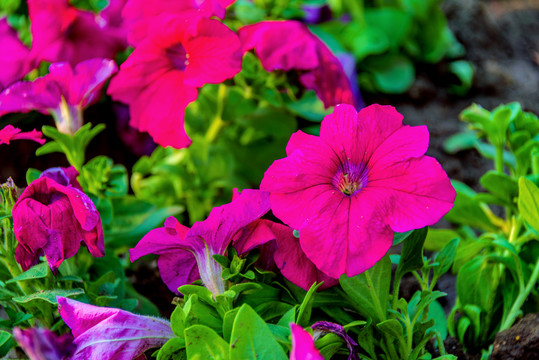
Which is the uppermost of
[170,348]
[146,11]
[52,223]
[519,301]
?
[146,11]

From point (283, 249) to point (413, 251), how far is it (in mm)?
182

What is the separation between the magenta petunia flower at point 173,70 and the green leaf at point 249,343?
0.41 meters

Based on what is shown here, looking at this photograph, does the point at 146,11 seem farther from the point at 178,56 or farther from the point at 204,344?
the point at 204,344

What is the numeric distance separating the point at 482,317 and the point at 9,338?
2.51 ft

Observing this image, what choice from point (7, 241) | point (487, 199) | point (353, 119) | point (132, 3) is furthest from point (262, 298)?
point (132, 3)

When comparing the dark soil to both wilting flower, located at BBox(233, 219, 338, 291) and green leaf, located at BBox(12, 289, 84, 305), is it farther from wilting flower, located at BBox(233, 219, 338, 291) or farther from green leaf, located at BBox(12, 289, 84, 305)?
green leaf, located at BBox(12, 289, 84, 305)

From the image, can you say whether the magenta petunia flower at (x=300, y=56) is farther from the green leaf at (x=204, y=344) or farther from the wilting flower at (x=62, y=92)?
the green leaf at (x=204, y=344)

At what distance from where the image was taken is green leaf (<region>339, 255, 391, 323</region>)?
798mm

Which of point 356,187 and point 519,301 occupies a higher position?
point 356,187

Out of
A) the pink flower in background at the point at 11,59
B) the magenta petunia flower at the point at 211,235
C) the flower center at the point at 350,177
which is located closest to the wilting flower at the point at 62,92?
the pink flower in background at the point at 11,59

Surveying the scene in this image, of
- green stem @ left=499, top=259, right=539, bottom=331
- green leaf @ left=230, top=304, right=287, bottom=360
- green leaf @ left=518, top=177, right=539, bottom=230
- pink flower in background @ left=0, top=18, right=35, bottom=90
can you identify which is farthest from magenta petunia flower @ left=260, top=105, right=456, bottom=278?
pink flower in background @ left=0, top=18, right=35, bottom=90

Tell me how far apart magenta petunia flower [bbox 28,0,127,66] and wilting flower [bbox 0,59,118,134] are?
0.23 metres

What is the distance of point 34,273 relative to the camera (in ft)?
2.69

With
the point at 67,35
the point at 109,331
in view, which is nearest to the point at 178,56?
the point at 67,35
